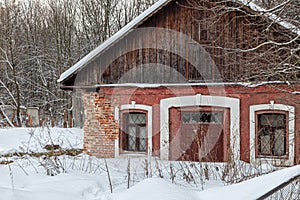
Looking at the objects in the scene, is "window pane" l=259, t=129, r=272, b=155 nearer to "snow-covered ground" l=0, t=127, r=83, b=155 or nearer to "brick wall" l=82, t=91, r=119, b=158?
"brick wall" l=82, t=91, r=119, b=158

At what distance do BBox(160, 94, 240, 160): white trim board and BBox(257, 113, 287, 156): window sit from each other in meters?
0.62

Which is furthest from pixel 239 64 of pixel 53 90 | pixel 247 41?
pixel 53 90

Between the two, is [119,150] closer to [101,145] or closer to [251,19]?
[101,145]

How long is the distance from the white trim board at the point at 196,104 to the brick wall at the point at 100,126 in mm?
1492

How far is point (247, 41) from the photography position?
960 cm

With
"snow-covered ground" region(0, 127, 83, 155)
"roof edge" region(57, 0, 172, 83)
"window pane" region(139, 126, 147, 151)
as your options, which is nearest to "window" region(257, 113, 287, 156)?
"window pane" region(139, 126, 147, 151)

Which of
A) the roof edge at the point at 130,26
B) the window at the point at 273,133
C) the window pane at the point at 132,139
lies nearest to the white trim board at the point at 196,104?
the window at the point at 273,133

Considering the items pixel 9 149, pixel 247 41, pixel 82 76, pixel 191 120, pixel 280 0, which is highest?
pixel 280 0

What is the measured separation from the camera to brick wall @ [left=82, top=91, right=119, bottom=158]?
10867mm

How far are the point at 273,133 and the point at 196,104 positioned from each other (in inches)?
89.6

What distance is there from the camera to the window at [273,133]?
32.1 ft

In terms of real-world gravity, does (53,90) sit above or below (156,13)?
below

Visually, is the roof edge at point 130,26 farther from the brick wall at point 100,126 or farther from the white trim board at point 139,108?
the white trim board at point 139,108

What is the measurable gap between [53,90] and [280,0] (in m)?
18.8
